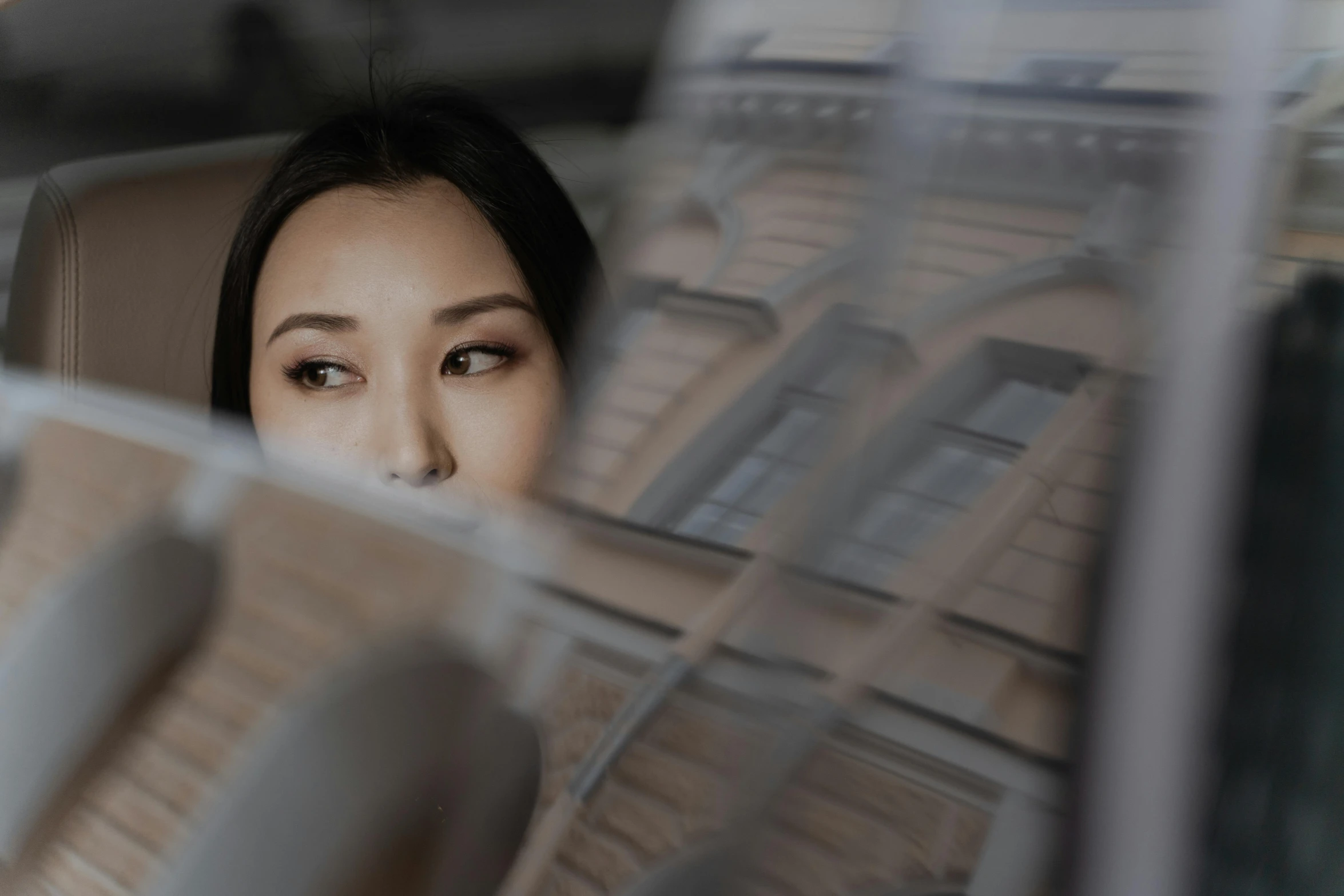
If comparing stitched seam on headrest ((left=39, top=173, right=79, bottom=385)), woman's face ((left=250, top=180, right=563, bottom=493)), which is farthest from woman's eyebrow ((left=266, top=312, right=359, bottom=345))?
stitched seam on headrest ((left=39, top=173, right=79, bottom=385))

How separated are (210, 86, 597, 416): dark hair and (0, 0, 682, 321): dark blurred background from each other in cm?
6

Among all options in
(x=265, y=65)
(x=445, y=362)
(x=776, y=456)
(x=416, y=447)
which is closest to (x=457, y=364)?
(x=445, y=362)

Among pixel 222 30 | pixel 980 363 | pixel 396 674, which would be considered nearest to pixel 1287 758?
pixel 980 363

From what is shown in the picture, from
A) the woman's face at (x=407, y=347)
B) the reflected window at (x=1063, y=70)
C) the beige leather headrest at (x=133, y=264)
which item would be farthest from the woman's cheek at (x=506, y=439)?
the reflected window at (x=1063, y=70)

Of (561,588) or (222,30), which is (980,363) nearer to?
(561,588)

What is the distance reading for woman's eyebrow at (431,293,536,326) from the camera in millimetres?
1012

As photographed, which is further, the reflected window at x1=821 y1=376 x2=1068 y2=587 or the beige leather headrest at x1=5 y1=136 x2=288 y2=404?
the beige leather headrest at x1=5 y1=136 x2=288 y2=404

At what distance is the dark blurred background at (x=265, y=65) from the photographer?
1145 millimetres

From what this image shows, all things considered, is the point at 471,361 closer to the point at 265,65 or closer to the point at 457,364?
the point at 457,364

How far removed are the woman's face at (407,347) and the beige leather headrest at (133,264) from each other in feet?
0.53

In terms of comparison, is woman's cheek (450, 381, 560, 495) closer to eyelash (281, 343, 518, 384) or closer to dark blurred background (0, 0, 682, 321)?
eyelash (281, 343, 518, 384)

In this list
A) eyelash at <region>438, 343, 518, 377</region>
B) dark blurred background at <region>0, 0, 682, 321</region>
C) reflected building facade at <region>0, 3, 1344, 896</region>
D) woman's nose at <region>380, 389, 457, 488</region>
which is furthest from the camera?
dark blurred background at <region>0, 0, 682, 321</region>

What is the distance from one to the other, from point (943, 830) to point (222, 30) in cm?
110

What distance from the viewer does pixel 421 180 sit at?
1.15 m
